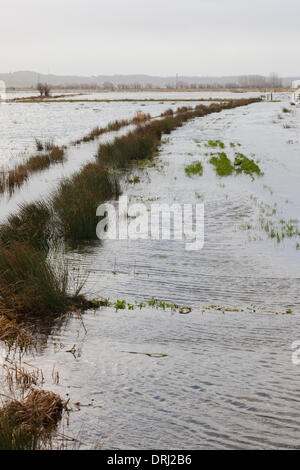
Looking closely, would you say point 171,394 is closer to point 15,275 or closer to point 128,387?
point 128,387

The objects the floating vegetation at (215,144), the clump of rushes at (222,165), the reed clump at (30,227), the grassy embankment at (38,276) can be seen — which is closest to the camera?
the grassy embankment at (38,276)

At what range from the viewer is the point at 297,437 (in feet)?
12.1

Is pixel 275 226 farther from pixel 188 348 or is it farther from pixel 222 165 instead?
pixel 222 165

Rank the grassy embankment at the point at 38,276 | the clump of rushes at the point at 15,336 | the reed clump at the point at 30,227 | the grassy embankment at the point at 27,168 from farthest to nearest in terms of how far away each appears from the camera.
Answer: the grassy embankment at the point at 27,168 < the reed clump at the point at 30,227 < the clump of rushes at the point at 15,336 < the grassy embankment at the point at 38,276

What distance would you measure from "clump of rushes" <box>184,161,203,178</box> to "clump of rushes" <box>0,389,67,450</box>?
510 inches

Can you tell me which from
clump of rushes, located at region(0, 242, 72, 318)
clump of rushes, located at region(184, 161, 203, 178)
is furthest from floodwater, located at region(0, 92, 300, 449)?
clump of rushes, located at region(184, 161, 203, 178)

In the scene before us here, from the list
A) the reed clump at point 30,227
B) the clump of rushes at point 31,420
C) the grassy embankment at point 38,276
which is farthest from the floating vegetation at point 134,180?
the clump of rushes at point 31,420

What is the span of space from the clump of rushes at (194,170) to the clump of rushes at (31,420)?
42.5 ft

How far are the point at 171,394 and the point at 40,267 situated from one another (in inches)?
98.1

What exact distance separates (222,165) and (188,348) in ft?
43.9

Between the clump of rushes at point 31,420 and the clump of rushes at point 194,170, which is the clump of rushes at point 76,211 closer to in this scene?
the clump of rushes at point 31,420

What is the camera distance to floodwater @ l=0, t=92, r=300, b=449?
382 cm

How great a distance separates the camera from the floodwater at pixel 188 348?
12.5 ft

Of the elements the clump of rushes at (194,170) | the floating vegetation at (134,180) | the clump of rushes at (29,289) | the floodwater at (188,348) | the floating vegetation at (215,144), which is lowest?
the floodwater at (188,348)
